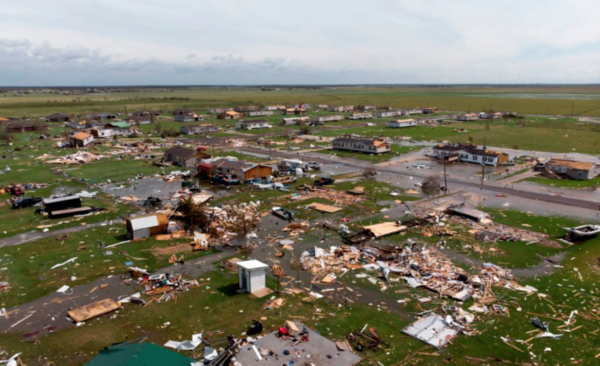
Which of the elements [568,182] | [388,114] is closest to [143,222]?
[568,182]

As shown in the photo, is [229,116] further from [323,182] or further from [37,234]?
[37,234]

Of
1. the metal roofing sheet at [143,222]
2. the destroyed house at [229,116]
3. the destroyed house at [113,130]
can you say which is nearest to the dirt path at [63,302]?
the metal roofing sheet at [143,222]

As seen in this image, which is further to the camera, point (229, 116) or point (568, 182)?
point (229, 116)

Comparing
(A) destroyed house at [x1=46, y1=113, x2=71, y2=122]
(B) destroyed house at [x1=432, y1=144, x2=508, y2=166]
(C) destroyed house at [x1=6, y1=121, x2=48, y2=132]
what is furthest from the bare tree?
(A) destroyed house at [x1=46, y1=113, x2=71, y2=122]

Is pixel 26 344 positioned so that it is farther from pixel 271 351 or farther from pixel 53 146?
pixel 53 146

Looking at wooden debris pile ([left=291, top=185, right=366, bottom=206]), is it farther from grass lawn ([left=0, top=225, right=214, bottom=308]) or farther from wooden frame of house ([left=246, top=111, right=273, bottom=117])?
wooden frame of house ([left=246, top=111, right=273, bottom=117])

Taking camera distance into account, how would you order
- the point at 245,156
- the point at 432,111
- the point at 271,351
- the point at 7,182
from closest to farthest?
1. the point at 271,351
2. the point at 7,182
3. the point at 245,156
4. the point at 432,111

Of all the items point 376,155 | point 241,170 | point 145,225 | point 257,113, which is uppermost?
point 257,113

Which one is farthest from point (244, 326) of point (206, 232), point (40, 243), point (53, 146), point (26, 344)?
point (53, 146)
